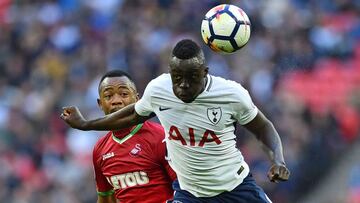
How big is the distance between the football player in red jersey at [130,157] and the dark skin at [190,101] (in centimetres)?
50

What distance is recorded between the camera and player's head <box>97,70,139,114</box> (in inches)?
363

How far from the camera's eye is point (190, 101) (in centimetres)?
829

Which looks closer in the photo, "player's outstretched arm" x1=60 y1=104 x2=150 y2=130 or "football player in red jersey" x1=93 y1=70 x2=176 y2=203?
"player's outstretched arm" x1=60 y1=104 x2=150 y2=130

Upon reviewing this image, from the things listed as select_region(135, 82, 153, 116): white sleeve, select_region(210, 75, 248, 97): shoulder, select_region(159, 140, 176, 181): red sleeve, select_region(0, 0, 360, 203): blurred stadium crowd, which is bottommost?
select_region(0, 0, 360, 203): blurred stadium crowd

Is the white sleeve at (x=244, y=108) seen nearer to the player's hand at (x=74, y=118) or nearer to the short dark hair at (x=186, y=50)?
the short dark hair at (x=186, y=50)

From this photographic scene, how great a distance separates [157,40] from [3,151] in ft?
9.11

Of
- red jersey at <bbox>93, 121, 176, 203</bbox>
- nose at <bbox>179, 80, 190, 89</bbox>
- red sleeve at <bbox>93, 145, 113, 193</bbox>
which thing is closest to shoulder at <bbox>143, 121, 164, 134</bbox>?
red jersey at <bbox>93, 121, 176, 203</bbox>

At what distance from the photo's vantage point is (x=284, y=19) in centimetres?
1666

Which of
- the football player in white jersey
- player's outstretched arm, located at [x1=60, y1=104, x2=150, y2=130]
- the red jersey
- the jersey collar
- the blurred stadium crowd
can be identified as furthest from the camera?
the blurred stadium crowd

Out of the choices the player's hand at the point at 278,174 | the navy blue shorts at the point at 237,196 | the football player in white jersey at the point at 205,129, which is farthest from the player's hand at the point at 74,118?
the player's hand at the point at 278,174

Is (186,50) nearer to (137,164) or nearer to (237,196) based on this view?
(237,196)

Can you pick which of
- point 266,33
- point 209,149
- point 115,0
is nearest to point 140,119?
point 209,149

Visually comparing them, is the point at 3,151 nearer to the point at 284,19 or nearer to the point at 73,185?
the point at 73,185

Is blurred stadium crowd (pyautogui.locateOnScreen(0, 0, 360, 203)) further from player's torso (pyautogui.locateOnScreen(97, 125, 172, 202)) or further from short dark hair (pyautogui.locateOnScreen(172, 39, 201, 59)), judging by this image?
short dark hair (pyautogui.locateOnScreen(172, 39, 201, 59))
